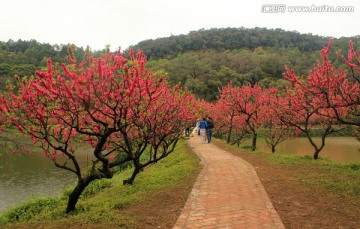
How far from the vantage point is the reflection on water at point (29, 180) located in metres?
20.7

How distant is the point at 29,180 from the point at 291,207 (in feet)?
72.6

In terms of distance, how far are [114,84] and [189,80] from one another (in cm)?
6093

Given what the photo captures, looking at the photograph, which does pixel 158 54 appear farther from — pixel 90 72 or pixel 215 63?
pixel 90 72

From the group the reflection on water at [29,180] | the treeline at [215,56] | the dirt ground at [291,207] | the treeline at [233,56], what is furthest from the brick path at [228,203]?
the treeline at [233,56]

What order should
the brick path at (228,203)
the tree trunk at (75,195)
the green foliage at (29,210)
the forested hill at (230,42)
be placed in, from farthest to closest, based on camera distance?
the forested hill at (230,42)
the green foliage at (29,210)
the tree trunk at (75,195)
the brick path at (228,203)

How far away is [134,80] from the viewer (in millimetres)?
8172

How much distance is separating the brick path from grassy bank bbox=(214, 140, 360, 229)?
389mm

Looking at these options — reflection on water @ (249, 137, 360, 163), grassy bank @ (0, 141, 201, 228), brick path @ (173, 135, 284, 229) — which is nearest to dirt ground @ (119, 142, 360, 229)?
grassy bank @ (0, 141, 201, 228)

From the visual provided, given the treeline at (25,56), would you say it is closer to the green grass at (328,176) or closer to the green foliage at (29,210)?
the green foliage at (29,210)

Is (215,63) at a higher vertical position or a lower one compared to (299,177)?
higher

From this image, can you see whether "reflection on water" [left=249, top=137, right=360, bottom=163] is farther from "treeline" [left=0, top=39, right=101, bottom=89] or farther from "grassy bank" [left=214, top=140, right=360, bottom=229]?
"treeline" [left=0, top=39, right=101, bottom=89]

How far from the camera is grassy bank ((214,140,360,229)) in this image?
25.0 ft

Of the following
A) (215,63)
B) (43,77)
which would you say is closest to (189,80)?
(215,63)

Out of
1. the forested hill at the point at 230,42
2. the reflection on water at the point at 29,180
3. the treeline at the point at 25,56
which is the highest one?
the forested hill at the point at 230,42
